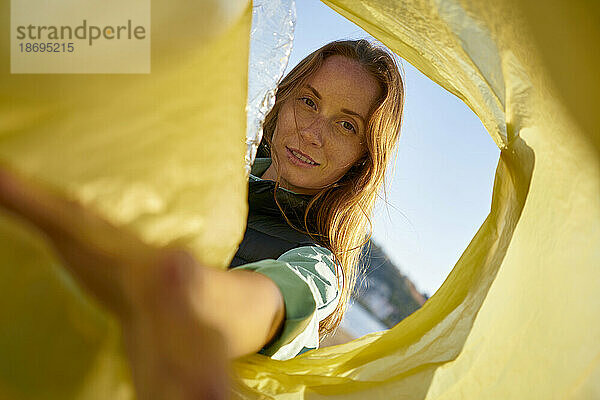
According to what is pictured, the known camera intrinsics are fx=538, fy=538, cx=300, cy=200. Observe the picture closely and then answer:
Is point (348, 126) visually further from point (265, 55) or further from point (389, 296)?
point (389, 296)

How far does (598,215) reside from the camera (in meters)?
0.59

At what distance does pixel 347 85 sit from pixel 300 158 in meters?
0.19

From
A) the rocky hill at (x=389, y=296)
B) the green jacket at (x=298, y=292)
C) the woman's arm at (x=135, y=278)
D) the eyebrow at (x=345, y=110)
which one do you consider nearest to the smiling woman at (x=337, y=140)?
the eyebrow at (x=345, y=110)

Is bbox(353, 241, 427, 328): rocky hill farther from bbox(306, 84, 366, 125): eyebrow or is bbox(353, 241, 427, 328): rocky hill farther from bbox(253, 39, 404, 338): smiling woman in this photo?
bbox(306, 84, 366, 125): eyebrow

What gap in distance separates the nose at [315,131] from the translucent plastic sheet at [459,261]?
346mm

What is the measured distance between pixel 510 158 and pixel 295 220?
539 millimetres

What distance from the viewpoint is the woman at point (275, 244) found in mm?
379

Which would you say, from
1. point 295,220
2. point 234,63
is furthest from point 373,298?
point 234,63

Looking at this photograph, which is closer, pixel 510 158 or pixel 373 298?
pixel 510 158

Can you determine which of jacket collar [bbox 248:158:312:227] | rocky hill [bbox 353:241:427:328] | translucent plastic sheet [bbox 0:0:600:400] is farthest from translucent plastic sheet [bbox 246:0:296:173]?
rocky hill [bbox 353:241:427:328]

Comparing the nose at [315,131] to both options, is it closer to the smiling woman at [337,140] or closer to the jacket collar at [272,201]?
the smiling woman at [337,140]

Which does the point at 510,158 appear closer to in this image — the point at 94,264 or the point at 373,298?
the point at 94,264

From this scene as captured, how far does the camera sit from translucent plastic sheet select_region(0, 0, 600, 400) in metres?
0.39

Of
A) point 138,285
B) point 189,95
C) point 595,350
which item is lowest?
point 595,350
